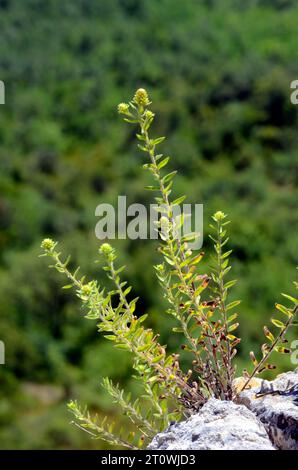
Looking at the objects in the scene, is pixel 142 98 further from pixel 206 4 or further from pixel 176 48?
pixel 206 4

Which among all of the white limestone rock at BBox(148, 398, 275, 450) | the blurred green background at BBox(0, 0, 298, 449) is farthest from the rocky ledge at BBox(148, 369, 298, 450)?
the blurred green background at BBox(0, 0, 298, 449)

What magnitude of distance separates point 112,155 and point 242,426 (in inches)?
2480

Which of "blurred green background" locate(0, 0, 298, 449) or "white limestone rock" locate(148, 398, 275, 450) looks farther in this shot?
"blurred green background" locate(0, 0, 298, 449)

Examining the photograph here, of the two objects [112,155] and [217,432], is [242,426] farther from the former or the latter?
[112,155]

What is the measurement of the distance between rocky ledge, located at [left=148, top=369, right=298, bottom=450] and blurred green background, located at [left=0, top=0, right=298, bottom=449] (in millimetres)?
23116

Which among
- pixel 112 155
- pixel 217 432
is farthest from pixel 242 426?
pixel 112 155

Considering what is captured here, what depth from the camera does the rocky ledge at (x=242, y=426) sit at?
6.93 feet

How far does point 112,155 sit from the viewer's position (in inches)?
Result: 2544

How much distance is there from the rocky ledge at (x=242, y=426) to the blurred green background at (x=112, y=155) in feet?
75.8

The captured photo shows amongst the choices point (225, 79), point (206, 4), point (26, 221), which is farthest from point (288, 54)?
point (26, 221)

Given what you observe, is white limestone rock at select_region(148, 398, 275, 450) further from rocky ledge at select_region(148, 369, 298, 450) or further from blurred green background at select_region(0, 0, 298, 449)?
blurred green background at select_region(0, 0, 298, 449)

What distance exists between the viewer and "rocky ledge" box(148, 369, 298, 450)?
211 centimetres

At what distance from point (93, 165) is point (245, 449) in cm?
6264

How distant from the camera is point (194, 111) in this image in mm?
69000
